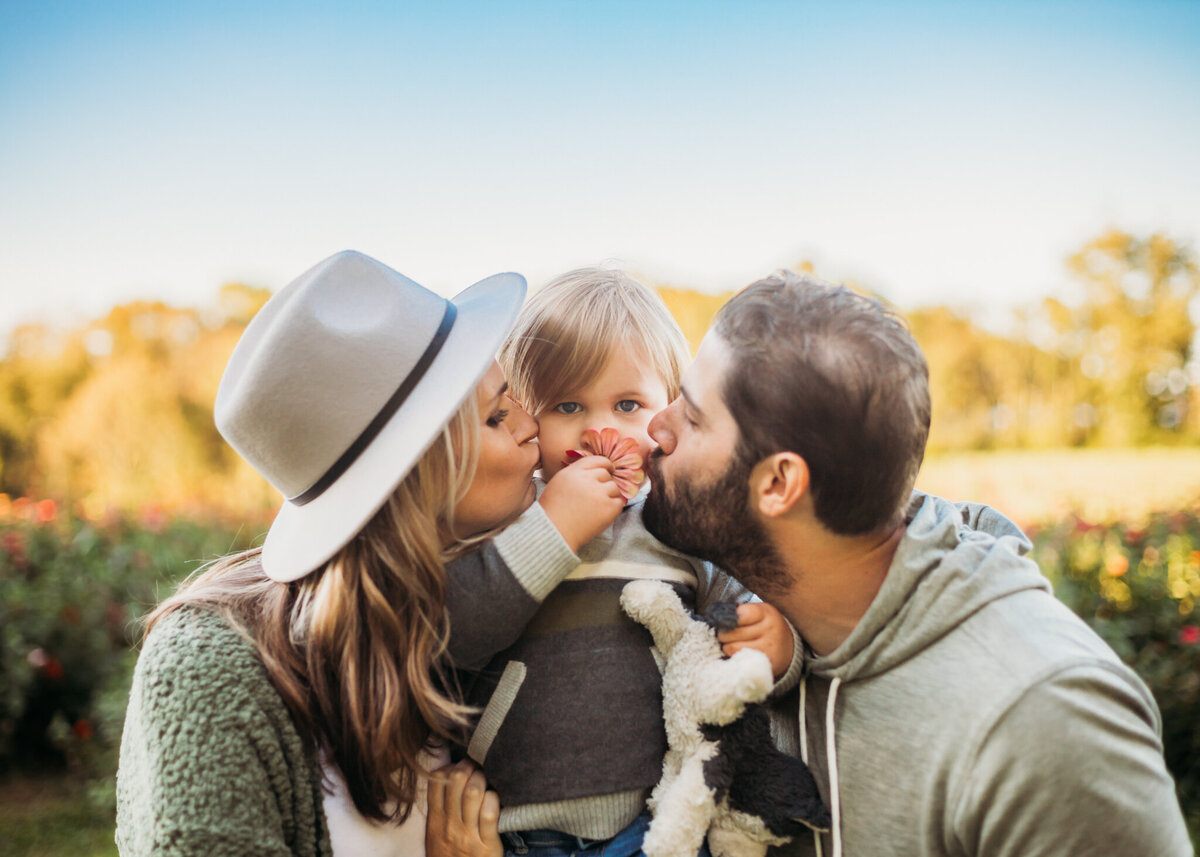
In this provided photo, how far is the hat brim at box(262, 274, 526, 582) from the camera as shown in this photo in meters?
1.75

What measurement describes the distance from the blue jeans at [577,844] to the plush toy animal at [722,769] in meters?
0.06

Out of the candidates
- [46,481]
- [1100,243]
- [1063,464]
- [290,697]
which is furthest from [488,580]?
[1100,243]

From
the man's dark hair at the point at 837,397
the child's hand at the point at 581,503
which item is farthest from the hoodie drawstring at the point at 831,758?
the child's hand at the point at 581,503

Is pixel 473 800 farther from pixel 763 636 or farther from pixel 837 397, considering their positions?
pixel 837 397

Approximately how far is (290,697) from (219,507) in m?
6.30

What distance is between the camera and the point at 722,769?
5.79 feet

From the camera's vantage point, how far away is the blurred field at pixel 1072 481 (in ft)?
20.3

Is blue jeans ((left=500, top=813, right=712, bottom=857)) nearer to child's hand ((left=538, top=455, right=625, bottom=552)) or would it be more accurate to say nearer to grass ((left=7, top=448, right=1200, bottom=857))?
child's hand ((left=538, top=455, right=625, bottom=552))

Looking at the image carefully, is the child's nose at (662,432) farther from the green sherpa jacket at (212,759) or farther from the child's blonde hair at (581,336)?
the green sherpa jacket at (212,759)

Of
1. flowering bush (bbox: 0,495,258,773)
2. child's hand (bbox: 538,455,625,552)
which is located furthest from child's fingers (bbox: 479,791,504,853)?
flowering bush (bbox: 0,495,258,773)

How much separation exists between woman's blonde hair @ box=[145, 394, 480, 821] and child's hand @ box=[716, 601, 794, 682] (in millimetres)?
645

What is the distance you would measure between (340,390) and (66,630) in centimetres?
460

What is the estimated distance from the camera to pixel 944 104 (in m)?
12.7

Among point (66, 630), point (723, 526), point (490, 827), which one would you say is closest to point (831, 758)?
point (723, 526)
